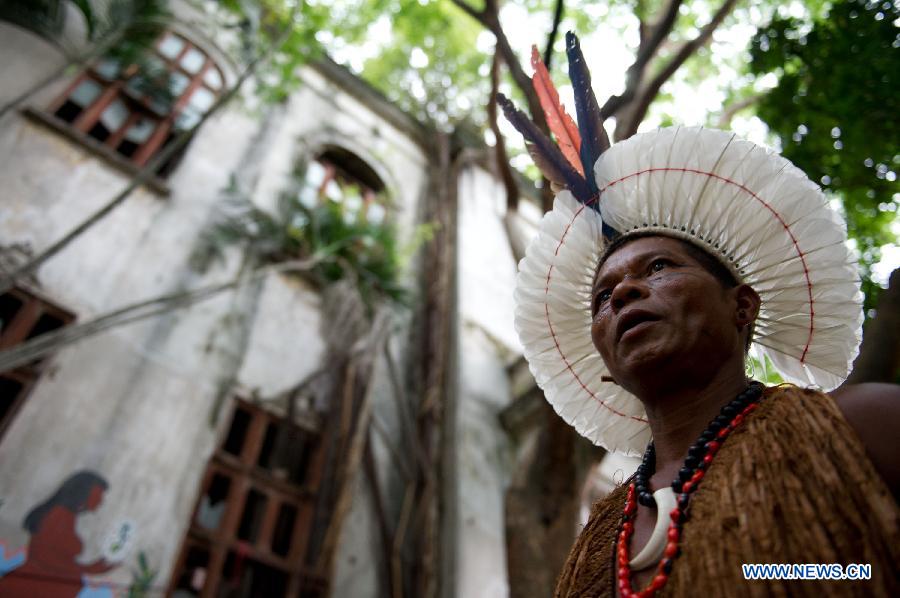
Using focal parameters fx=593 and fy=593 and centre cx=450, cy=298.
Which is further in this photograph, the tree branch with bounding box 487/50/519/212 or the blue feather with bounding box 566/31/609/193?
the tree branch with bounding box 487/50/519/212

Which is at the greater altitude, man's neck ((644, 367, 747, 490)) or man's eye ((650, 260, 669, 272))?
man's eye ((650, 260, 669, 272))

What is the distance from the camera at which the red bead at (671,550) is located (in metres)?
1.11

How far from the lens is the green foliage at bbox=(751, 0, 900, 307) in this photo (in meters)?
3.02

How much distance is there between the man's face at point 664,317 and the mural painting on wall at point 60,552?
173 inches

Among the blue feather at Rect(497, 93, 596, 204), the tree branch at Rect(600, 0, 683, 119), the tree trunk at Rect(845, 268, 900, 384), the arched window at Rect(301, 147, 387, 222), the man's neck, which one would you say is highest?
the arched window at Rect(301, 147, 387, 222)

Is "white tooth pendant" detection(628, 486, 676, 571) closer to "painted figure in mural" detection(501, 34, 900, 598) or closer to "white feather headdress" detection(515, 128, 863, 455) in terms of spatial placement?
"painted figure in mural" detection(501, 34, 900, 598)

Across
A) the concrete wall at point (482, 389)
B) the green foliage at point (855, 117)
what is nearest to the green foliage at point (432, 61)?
the concrete wall at point (482, 389)

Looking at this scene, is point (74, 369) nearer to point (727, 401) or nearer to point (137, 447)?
point (137, 447)

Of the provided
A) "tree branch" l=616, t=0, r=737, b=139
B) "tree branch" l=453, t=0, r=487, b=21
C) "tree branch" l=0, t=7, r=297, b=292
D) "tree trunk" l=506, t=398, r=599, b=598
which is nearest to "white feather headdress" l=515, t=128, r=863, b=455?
"tree trunk" l=506, t=398, r=599, b=598

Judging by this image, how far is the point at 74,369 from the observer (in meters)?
4.95

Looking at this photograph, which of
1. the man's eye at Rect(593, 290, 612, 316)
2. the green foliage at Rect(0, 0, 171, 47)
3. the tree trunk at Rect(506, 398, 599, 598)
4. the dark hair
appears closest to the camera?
the man's eye at Rect(593, 290, 612, 316)

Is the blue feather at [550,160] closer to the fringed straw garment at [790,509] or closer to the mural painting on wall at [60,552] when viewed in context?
the fringed straw garment at [790,509]

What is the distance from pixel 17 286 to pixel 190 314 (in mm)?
1433

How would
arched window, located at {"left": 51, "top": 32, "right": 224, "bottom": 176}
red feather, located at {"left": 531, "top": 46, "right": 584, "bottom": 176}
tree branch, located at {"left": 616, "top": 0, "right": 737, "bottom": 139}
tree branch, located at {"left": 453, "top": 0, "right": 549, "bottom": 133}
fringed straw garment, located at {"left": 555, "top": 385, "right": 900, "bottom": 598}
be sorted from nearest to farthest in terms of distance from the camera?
fringed straw garment, located at {"left": 555, "top": 385, "right": 900, "bottom": 598}
red feather, located at {"left": 531, "top": 46, "right": 584, "bottom": 176}
tree branch, located at {"left": 616, "top": 0, "right": 737, "bottom": 139}
tree branch, located at {"left": 453, "top": 0, "right": 549, "bottom": 133}
arched window, located at {"left": 51, "top": 32, "right": 224, "bottom": 176}
